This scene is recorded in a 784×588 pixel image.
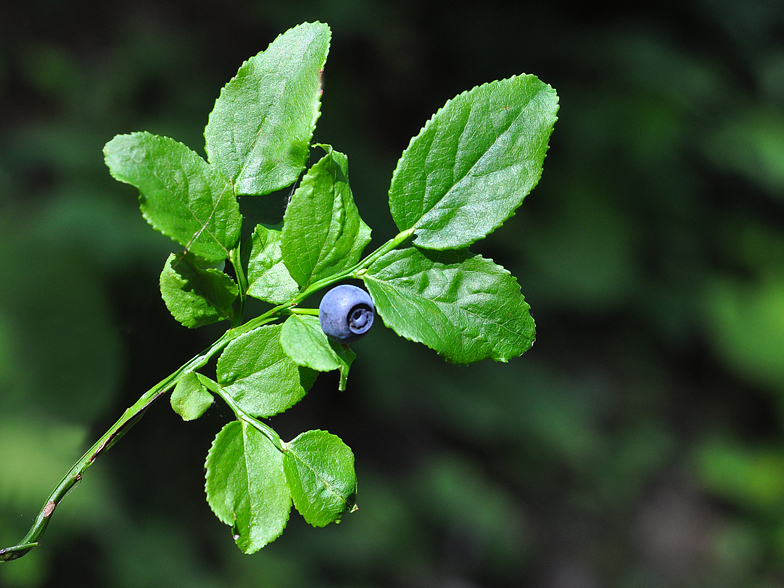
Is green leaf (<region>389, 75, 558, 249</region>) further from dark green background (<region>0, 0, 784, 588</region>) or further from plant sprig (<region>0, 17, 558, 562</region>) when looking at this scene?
dark green background (<region>0, 0, 784, 588</region>)

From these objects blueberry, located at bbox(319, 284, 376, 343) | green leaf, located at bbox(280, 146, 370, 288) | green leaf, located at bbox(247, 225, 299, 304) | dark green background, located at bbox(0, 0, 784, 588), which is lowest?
dark green background, located at bbox(0, 0, 784, 588)

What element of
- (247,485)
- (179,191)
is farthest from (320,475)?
(179,191)

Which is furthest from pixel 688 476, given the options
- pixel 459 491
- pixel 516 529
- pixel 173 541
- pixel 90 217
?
pixel 90 217

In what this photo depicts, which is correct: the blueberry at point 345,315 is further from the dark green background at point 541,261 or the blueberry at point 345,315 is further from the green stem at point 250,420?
the dark green background at point 541,261

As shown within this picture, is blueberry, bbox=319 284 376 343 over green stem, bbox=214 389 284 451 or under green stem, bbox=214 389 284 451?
over

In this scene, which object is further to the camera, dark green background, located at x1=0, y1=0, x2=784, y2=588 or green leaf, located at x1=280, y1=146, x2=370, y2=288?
dark green background, located at x1=0, y1=0, x2=784, y2=588

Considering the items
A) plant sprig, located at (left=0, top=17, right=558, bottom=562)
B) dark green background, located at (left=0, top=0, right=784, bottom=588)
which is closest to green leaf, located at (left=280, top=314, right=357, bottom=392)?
plant sprig, located at (left=0, top=17, right=558, bottom=562)

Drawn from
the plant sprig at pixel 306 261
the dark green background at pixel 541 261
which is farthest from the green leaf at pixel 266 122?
the dark green background at pixel 541 261
